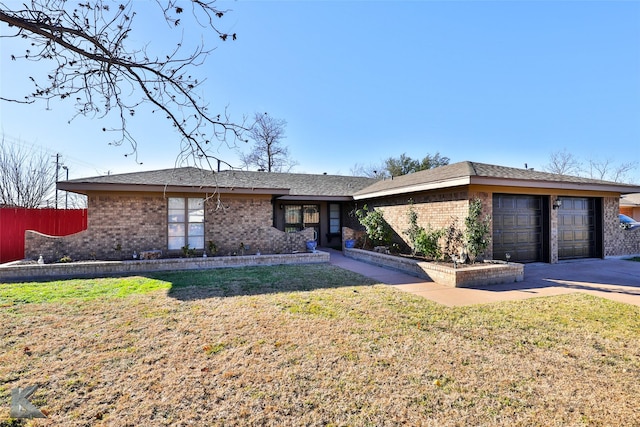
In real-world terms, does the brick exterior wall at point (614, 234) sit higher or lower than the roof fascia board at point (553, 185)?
lower

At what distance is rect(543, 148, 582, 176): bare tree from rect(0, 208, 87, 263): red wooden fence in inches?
1740

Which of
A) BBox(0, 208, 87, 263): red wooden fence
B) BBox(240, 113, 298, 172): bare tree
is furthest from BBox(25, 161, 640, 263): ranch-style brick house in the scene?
BBox(240, 113, 298, 172): bare tree

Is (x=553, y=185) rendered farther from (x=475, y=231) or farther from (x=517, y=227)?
(x=475, y=231)

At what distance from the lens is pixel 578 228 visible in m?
11.1

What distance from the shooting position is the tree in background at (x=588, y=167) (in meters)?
35.3

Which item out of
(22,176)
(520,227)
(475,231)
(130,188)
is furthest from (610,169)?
(22,176)

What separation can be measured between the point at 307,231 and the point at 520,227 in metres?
7.43

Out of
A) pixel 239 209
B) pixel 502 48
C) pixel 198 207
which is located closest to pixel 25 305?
pixel 198 207

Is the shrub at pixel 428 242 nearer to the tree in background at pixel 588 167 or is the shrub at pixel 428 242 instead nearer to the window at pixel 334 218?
the window at pixel 334 218

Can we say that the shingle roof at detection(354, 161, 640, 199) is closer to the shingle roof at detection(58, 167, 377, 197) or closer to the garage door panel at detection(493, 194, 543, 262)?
the garage door panel at detection(493, 194, 543, 262)

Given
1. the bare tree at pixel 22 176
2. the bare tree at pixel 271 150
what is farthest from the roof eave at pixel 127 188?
the bare tree at pixel 271 150

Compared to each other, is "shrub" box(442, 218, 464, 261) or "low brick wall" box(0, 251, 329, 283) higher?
"shrub" box(442, 218, 464, 261)

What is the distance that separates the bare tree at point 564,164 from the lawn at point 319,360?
3832cm

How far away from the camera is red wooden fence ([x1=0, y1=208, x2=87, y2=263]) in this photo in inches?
416
